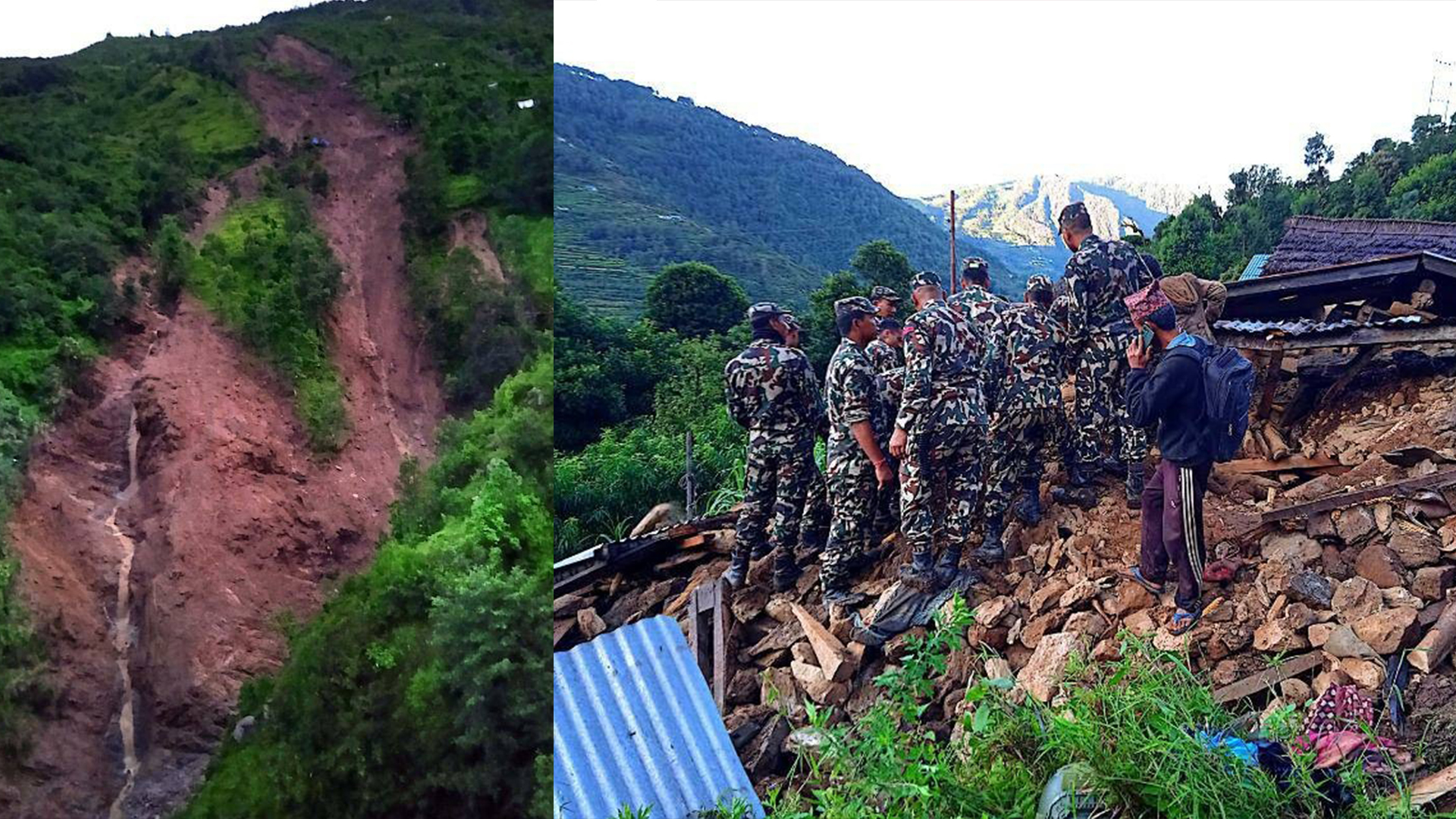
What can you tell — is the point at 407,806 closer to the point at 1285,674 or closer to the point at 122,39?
the point at 122,39

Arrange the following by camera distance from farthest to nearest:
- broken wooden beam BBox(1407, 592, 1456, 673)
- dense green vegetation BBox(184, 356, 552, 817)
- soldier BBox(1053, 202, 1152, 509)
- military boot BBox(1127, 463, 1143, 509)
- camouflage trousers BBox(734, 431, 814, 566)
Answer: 1. camouflage trousers BBox(734, 431, 814, 566)
2. soldier BBox(1053, 202, 1152, 509)
3. military boot BBox(1127, 463, 1143, 509)
4. broken wooden beam BBox(1407, 592, 1456, 673)
5. dense green vegetation BBox(184, 356, 552, 817)

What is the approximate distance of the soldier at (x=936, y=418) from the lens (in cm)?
297

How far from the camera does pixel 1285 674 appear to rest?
7.40 feet

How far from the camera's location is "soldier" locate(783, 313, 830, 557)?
10.7 feet

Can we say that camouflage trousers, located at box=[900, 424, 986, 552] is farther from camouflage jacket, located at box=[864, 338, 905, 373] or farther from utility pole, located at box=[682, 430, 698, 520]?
utility pole, located at box=[682, 430, 698, 520]

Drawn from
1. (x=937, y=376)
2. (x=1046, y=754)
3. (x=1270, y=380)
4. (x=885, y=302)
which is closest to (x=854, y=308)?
(x=885, y=302)

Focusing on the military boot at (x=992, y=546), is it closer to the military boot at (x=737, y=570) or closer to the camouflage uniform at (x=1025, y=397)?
the camouflage uniform at (x=1025, y=397)

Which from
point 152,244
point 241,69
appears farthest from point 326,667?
point 241,69

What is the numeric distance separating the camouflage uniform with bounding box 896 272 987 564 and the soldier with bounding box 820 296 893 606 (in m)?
0.14

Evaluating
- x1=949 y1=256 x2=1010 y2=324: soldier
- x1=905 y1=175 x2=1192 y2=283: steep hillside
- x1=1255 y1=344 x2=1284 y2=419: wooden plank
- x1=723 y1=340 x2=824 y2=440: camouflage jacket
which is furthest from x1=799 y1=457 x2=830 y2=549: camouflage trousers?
x1=1255 y1=344 x2=1284 y2=419: wooden plank

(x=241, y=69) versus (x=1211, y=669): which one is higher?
(x=241, y=69)

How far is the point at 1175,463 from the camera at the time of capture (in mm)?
2523

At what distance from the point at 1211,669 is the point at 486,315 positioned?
1938 millimetres

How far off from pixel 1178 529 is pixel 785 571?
1210mm
